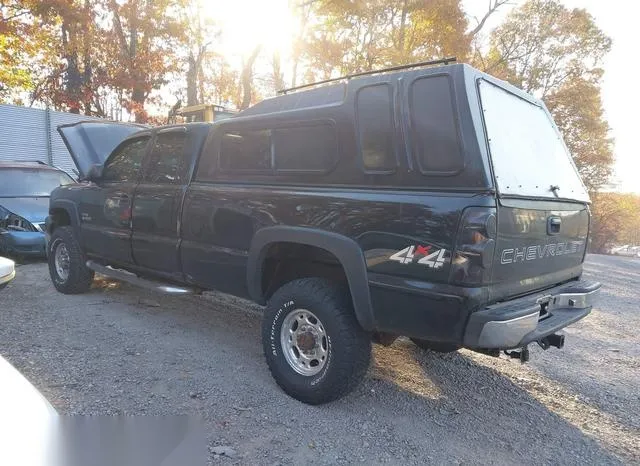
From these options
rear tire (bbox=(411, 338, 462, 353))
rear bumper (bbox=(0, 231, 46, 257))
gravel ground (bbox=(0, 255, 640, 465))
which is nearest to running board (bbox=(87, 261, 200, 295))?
gravel ground (bbox=(0, 255, 640, 465))

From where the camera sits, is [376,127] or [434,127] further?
[376,127]

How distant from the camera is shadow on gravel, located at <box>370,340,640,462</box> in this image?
Result: 9.70ft

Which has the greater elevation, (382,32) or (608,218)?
(382,32)

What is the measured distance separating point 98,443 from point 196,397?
1.58 m

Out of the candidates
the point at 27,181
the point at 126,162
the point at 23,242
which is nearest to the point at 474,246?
the point at 126,162

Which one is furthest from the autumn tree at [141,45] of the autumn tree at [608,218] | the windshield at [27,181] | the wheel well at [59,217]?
the autumn tree at [608,218]

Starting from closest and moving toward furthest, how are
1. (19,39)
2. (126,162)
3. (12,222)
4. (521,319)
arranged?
(521,319) → (126,162) → (12,222) → (19,39)

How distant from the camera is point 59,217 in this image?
5.83 m

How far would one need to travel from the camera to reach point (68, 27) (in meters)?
16.2

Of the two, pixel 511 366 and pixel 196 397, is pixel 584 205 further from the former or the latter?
pixel 196 397

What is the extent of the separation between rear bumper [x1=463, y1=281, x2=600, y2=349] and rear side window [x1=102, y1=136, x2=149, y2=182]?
12.4ft

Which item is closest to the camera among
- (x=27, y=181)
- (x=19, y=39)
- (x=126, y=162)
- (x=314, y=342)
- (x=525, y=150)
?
(x=525, y=150)

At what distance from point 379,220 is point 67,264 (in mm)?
4539

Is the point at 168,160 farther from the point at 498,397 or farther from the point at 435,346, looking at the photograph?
the point at 498,397
